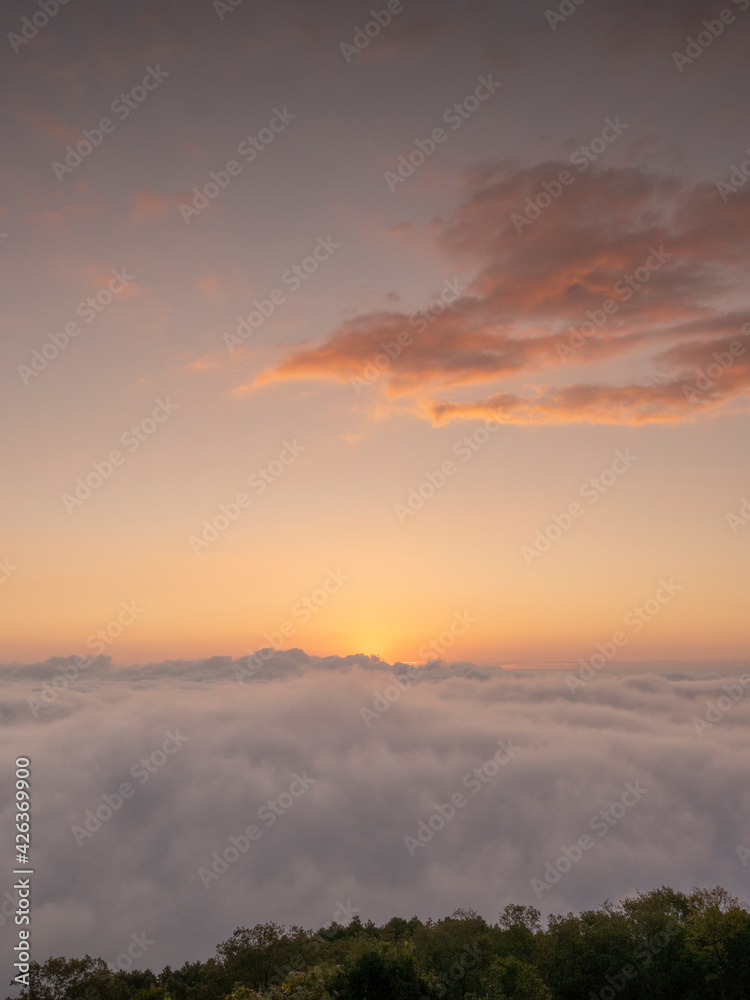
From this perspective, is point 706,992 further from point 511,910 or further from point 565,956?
point 511,910

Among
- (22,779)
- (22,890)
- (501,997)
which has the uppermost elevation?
(22,779)

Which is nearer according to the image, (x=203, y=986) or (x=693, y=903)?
(x=693, y=903)

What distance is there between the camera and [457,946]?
63594 mm

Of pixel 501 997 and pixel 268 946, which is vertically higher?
pixel 501 997

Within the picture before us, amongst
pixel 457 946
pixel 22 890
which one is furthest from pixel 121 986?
pixel 457 946

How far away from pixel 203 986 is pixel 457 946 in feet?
97.2

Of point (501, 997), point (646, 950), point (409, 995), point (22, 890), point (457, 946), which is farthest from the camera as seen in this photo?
point (457, 946)

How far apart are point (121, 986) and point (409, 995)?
4160cm

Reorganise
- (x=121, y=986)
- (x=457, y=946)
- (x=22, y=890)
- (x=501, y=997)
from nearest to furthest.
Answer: (x=22, y=890)
(x=501, y=997)
(x=121, y=986)
(x=457, y=946)

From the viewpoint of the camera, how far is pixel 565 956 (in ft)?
157

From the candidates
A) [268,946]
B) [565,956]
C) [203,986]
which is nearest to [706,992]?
[565,956]

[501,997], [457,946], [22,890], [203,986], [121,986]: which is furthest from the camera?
[457,946]

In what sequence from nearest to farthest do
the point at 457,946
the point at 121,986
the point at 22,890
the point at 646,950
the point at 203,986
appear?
the point at 22,890, the point at 646,950, the point at 121,986, the point at 203,986, the point at 457,946

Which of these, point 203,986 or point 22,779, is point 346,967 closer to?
point 22,779
